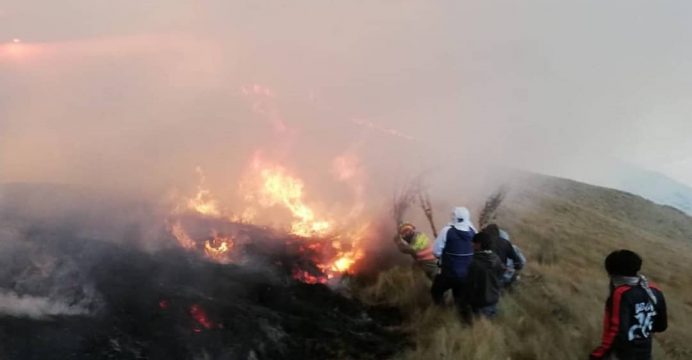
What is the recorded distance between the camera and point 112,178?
20516mm

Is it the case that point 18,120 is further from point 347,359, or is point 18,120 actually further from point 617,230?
point 617,230

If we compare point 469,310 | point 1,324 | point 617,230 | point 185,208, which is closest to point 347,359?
point 469,310

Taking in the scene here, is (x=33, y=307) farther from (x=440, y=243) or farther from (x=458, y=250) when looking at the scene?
(x=458, y=250)

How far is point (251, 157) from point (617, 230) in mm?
27529

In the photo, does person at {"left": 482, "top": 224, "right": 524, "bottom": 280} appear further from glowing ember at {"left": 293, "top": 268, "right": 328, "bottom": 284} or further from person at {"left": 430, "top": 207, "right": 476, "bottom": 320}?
glowing ember at {"left": 293, "top": 268, "right": 328, "bottom": 284}

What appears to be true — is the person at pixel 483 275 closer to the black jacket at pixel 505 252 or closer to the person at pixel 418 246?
the black jacket at pixel 505 252

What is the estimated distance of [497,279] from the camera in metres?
9.34

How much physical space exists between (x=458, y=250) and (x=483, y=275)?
0.61m

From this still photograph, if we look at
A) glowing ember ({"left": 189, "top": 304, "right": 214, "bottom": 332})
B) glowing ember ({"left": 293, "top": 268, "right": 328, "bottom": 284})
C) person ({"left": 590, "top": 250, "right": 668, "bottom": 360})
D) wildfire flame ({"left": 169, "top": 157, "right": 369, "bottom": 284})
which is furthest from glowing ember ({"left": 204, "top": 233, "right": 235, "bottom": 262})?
person ({"left": 590, "top": 250, "right": 668, "bottom": 360})

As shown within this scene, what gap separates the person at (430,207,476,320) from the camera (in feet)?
31.3

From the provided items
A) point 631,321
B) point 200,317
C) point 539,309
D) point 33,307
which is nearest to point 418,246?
point 539,309

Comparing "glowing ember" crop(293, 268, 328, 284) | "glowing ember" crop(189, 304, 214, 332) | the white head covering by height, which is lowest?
"glowing ember" crop(189, 304, 214, 332)

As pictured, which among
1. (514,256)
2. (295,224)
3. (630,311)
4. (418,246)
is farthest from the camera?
(295,224)

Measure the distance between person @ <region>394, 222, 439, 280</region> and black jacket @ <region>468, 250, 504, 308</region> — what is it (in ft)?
7.39
